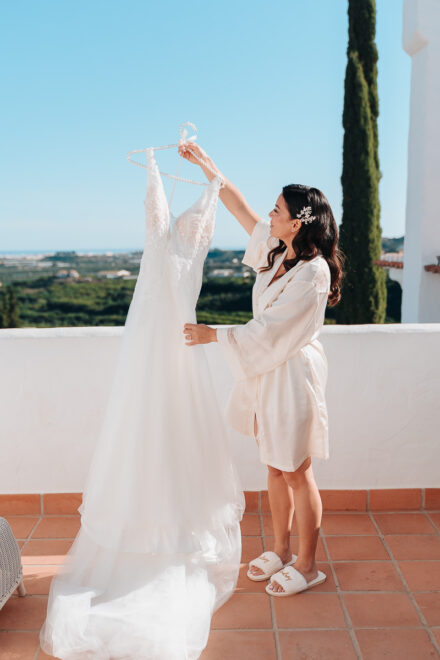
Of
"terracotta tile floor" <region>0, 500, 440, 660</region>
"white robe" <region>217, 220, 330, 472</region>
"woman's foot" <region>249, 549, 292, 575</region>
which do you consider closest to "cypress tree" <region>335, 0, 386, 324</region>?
"terracotta tile floor" <region>0, 500, 440, 660</region>

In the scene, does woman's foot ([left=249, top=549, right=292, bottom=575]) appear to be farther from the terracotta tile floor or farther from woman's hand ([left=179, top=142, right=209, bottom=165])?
woman's hand ([left=179, top=142, right=209, bottom=165])

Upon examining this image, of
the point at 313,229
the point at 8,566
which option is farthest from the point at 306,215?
the point at 8,566

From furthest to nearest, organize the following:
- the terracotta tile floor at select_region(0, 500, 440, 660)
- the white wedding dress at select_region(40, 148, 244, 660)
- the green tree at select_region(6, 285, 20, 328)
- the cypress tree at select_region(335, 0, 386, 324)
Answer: the green tree at select_region(6, 285, 20, 328) → the cypress tree at select_region(335, 0, 386, 324) → the white wedding dress at select_region(40, 148, 244, 660) → the terracotta tile floor at select_region(0, 500, 440, 660)

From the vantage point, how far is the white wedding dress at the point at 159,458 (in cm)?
193

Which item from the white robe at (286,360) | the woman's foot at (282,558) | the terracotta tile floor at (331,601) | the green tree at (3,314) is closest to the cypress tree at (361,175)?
the terracotta tile floor at (331,601)

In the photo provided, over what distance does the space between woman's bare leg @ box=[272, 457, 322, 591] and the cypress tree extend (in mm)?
8123

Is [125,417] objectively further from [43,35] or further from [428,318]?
[43,35]

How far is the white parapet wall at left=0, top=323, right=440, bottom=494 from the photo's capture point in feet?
8.76

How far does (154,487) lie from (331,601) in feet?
2.37

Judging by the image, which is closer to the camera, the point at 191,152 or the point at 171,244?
the point at 171,244

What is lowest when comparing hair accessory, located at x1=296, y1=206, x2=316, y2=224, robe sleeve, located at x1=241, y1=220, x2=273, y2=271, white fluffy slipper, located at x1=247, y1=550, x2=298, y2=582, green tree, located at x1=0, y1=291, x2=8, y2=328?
green tree, located at x1=0, y1=291, x2=8, y2=328

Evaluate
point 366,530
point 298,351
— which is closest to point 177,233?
point 298,351

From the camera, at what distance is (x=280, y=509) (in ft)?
7.27

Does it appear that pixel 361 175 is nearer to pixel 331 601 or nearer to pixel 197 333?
pixel 197 333
